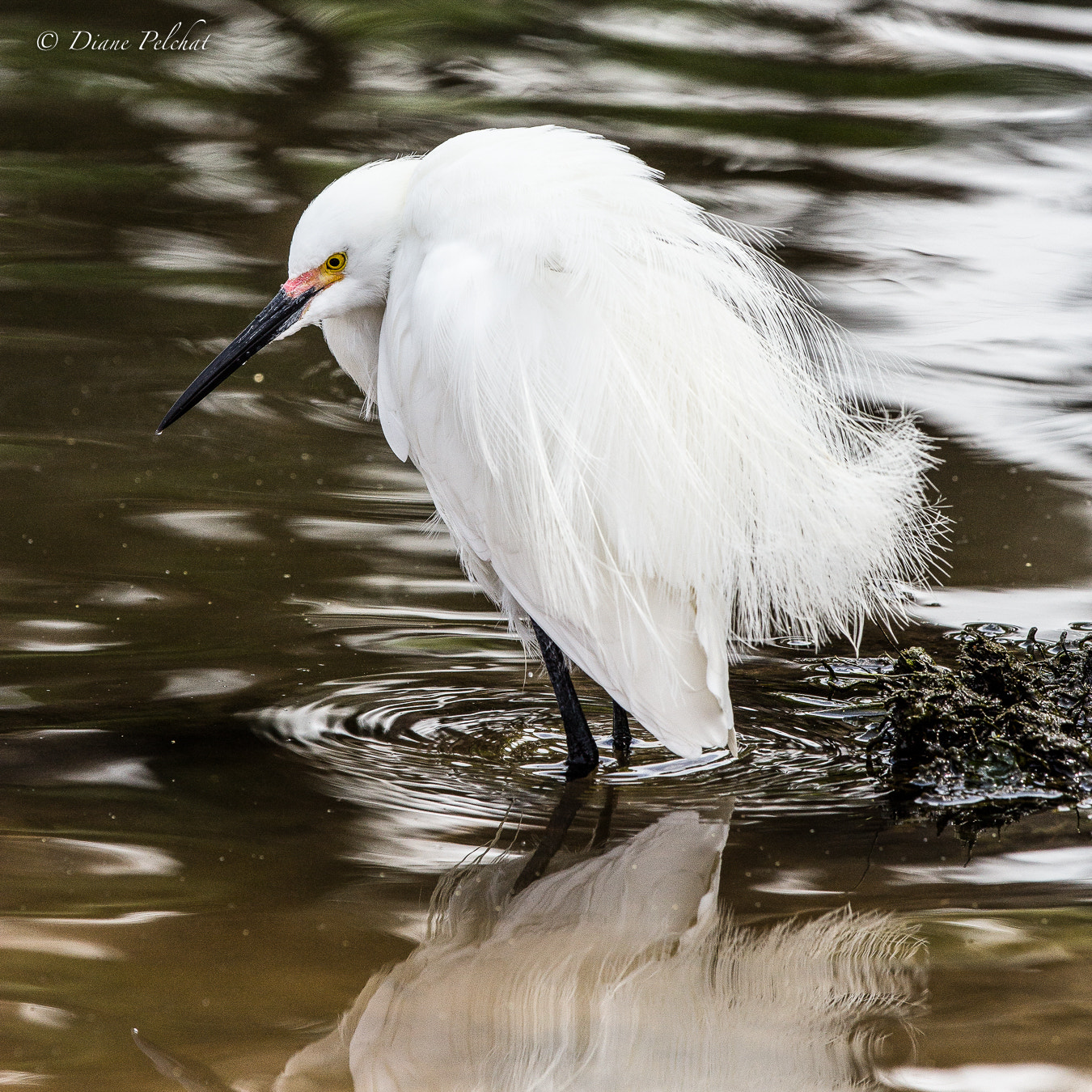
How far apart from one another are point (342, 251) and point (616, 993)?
1451mm

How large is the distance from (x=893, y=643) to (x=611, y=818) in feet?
3.20

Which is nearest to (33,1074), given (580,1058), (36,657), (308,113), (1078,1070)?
(580,1058)

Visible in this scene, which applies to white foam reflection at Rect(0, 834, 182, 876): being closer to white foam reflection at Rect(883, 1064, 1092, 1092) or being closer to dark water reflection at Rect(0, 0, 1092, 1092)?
dark water reflection at Rect(0, 0, 1092, 1092)

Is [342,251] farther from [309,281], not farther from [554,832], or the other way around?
[554,832]

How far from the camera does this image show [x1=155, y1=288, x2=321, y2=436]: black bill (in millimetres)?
2951

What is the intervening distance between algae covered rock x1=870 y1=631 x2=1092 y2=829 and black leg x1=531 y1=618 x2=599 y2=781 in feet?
1.69

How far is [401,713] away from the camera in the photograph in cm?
298

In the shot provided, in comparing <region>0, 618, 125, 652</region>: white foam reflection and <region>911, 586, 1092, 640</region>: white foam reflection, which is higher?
<region>911, 586, 1092, 640</region>: white foam reflection

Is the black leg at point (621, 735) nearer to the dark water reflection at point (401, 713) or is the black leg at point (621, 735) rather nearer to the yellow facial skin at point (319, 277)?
the dark water reflection at point (401, 713)

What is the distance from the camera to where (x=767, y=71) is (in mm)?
8109

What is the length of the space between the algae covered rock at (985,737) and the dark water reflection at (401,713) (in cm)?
8

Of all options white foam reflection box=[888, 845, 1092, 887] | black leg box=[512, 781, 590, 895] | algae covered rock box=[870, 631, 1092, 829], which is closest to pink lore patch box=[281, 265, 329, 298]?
black leg box=[512, 781, 590, 895]

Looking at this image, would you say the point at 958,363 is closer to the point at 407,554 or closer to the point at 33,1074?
the point at 407,554

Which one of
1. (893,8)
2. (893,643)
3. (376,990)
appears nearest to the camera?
(376,990)
